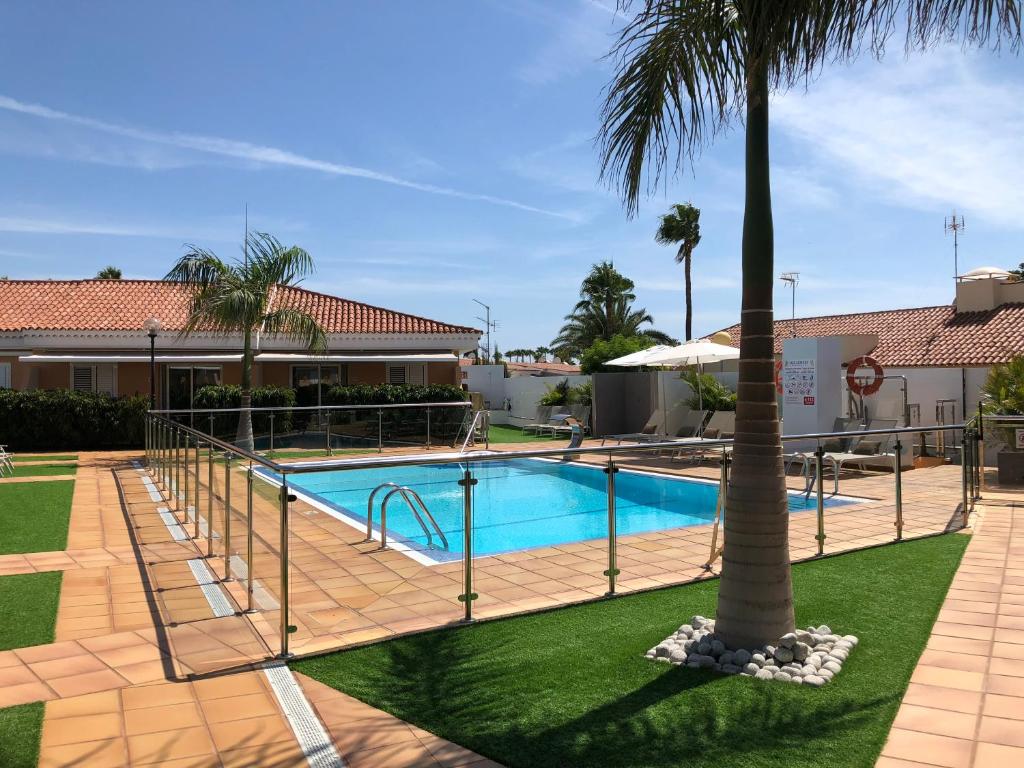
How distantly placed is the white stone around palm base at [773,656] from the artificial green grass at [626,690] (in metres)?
0.08

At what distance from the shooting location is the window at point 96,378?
23953mm

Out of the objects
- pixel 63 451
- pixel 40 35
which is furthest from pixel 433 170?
pixel 63 451

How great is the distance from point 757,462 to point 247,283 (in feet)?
54.4

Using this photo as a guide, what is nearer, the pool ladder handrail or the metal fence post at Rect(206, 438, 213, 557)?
the pool ladder handrail

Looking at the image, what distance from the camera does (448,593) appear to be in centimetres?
586

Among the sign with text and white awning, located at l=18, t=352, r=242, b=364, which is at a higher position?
white awning, located at l=18, t=352, r=242, b=364

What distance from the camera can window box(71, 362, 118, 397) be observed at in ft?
78.6

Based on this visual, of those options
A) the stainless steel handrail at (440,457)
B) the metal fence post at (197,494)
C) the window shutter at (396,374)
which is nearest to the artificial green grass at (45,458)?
the window shutter at (396,374)

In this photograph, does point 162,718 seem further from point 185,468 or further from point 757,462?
point 185,468

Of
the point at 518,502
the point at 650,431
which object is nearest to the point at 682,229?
the point at 650,431

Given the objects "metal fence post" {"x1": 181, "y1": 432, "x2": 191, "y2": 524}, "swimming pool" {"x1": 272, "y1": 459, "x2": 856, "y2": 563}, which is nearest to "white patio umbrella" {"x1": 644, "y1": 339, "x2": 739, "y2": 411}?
"swimming pool" {"x1": 272, "y1": 459, "x2": 856, "y2": 563}

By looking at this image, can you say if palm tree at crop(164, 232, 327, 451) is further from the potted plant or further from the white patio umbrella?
the potted plant

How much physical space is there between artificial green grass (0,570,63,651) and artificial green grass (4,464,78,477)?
29.0 ft

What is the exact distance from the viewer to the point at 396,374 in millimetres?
26031
